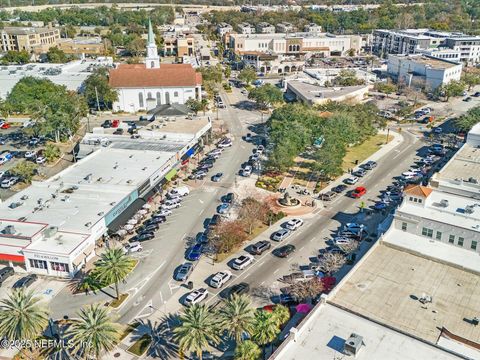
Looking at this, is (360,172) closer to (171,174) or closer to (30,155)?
(171,174)

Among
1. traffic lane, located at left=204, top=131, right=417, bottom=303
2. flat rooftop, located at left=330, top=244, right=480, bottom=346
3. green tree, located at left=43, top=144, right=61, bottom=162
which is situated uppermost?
flat rooftop, located at left=330, top=244, right=480, bottom=346

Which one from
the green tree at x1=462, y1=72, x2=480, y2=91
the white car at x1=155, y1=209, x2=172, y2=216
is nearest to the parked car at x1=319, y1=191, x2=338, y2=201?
the white car at x1=155, y1=209, x2=172, y2=216

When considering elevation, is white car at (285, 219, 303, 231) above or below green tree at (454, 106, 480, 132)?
below

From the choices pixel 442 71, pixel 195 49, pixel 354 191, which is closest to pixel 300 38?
pixel 195 49

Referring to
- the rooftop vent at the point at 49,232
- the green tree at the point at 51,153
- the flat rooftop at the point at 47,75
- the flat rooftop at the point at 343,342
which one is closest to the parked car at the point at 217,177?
the rooftop vent at the point at 49,232

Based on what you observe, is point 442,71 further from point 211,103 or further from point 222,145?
point 222,145

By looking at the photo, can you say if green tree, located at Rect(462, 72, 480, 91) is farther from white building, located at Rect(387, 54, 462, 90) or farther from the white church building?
the white church building
